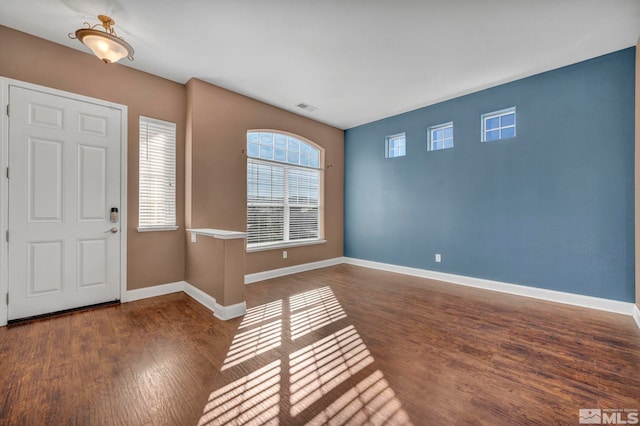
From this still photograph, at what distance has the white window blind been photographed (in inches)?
140

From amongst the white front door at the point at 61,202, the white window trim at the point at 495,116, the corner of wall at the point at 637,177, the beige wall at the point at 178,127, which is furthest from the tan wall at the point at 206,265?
the corner of wall at the point at 637,177

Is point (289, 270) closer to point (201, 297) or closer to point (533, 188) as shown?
point (201, 297)

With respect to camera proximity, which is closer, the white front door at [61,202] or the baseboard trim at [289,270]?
the white front door at [61,202]

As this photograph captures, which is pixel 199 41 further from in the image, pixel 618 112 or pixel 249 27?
pixel 618 112

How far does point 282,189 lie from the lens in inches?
197

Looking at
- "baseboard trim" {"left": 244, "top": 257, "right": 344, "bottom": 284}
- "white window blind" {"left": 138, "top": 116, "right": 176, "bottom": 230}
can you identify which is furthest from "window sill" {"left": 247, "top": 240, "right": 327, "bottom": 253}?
"white window blind" {"left": 138, "top": 116, "right": 176, "bottom": 230}

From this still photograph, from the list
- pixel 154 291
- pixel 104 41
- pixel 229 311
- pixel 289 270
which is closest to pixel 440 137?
pixel 289 270

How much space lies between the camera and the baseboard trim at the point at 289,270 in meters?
4.39

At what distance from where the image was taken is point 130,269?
343 centimetres

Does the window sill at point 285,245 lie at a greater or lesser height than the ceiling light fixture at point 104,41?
lesser

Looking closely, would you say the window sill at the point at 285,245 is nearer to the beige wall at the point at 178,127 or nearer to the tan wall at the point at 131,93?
the beige wall at the point at 178,127

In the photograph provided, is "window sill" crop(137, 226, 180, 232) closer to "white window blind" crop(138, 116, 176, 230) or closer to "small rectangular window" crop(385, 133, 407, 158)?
"white window blind" crop(138, 116, 176, 230)

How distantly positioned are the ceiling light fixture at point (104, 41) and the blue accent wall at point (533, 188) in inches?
168

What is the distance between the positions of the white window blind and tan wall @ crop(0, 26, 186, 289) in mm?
73
